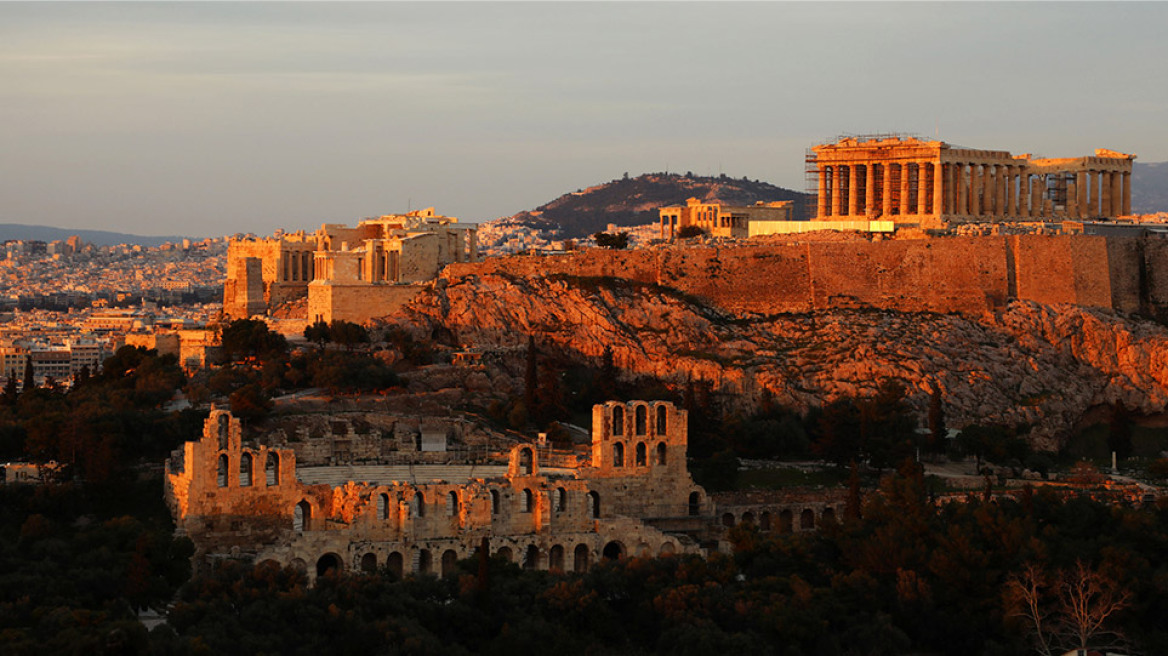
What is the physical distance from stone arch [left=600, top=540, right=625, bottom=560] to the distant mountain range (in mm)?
113674

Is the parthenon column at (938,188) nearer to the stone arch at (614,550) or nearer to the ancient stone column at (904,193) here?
the ancient stone column at (904,193)

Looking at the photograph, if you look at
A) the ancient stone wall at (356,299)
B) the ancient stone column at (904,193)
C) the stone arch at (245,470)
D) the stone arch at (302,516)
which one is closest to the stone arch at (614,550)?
the stone arch at (302,516)

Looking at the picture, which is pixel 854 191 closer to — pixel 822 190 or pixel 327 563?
pixel 822 190

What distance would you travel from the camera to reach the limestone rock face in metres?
67.2

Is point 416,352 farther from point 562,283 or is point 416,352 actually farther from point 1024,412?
point 1024,412

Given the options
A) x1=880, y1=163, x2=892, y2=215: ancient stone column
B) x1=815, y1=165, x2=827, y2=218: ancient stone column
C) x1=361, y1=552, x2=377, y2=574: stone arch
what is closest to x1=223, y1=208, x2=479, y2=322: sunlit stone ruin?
x1=815, y1=165, x2=827, y2=218: ancient stone column

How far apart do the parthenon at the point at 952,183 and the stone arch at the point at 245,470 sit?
3661cm

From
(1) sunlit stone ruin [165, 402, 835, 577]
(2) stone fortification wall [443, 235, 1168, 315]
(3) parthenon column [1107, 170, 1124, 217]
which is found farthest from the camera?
(3) parthenon column [1107, 170, 1124, 217]

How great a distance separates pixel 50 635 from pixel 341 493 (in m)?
11.8

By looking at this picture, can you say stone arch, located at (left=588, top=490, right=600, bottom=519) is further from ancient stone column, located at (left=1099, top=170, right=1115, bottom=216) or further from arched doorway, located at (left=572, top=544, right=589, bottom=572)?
ancient stone column, located at (left=1099, top=170, right=1115, bottom=216)

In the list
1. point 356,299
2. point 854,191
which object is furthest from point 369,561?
point 854,191

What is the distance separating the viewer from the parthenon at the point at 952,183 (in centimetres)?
8194

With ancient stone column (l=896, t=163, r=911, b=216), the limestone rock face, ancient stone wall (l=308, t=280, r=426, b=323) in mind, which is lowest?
the limestone rock face

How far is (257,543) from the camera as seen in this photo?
48344 mm
